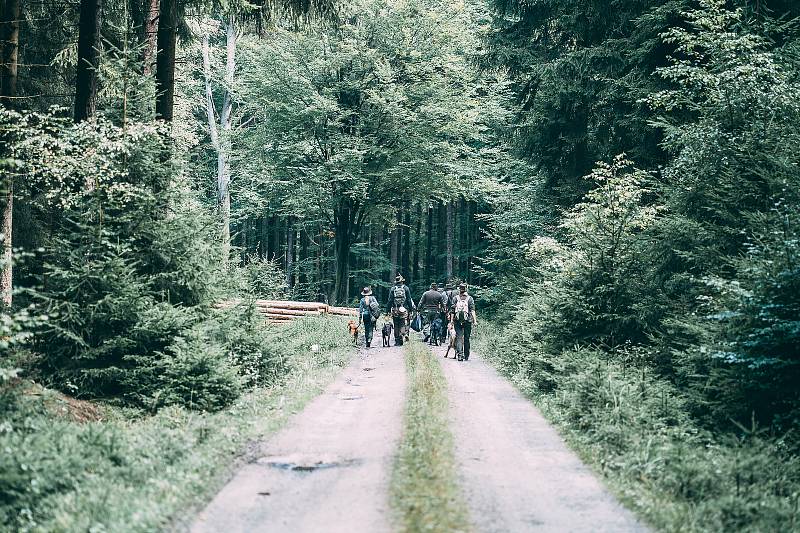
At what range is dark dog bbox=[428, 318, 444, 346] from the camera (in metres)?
24.2

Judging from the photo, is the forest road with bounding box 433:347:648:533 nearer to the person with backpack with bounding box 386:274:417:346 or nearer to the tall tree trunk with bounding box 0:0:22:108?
the tall tree trunk with bounding box 0:0:22:108

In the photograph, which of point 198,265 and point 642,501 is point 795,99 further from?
point 198,265

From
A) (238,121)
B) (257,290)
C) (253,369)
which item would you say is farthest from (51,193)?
(238,121)

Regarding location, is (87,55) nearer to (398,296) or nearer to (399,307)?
(398,296)

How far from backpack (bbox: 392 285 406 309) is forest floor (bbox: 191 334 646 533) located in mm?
10557

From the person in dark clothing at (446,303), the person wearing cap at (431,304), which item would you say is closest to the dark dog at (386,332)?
the person wearing cap at (431,304)

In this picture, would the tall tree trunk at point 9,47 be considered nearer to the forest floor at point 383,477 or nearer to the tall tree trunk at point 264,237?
the forest floor at point 383,477

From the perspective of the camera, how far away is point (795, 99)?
12461 mm

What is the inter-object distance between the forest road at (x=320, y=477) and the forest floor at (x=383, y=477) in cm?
1

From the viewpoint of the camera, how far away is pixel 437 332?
2444 cm

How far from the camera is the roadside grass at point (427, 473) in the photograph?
650 centimetres

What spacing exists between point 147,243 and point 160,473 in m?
6.37

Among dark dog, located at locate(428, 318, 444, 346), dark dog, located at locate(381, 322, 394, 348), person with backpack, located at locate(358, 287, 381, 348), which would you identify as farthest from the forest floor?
dark dog, located at locate(428, 318, 444, 346)

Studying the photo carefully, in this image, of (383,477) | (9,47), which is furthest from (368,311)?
(383,477)
